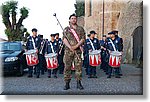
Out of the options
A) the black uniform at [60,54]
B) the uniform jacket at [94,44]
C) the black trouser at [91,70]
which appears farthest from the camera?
the uniform jacket at [94,44]

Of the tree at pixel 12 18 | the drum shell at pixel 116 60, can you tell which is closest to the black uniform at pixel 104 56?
the drum shell at pixel 116 60

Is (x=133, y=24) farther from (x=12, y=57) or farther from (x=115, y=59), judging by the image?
(x=12, y=57)

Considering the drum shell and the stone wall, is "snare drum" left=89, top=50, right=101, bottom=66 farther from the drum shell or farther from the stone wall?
the stone wall

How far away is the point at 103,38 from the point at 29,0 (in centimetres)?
151

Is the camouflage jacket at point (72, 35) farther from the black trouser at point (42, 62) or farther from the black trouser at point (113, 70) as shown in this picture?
the black trouser at point (42, 62)

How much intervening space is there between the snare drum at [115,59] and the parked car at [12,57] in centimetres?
127

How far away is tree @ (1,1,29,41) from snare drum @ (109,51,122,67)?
1373 millimetres

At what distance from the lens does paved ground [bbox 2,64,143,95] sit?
5543 mm

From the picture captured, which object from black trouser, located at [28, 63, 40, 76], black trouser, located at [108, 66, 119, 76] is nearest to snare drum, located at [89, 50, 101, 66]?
black trouser, located at [108, 66, 119, 76]

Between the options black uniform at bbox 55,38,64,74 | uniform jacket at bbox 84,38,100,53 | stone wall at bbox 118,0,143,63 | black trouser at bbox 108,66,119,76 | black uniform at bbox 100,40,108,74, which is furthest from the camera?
uniform jacket at bbox 84,38,100,53

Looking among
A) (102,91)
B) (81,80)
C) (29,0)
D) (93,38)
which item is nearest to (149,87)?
(102,91)

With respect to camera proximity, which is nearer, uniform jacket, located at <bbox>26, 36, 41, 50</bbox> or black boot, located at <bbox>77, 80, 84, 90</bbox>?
black boot, located at <bbox>77, 80, 84, 90</bbox>

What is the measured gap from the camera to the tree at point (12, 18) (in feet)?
18.0

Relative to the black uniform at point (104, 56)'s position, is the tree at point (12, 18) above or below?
above
